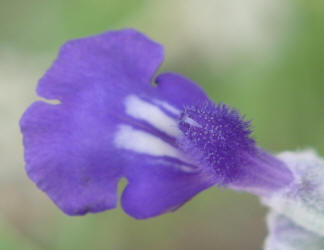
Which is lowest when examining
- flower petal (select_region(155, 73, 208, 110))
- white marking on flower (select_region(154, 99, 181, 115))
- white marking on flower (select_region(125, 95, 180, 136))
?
white marking on flower (select_region(125, 95, 180, 136))

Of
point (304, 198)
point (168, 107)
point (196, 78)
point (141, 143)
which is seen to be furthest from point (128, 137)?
point (196, 78)

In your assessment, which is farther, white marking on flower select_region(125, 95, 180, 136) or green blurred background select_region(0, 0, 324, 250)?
green blurred background select_region(0, 0, 324, 250)

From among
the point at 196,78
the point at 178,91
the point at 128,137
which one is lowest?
the point at 128,137

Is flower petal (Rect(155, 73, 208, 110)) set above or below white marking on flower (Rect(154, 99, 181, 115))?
above

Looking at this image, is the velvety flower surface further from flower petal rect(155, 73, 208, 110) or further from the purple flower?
flower petal rect(155, 73, 208, 110)

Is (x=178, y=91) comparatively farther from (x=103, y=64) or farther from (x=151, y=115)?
(x=103, y=64)

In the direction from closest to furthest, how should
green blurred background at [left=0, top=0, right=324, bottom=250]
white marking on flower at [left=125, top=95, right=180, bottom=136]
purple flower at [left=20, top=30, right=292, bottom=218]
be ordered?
purple flower at [left=20, top=30, right=292, bottom=218] < white marking on flower at [left=125, top=95, right=180, bottom=136] < green blurred background at [left=0, top=0, right=324, bottom=250]

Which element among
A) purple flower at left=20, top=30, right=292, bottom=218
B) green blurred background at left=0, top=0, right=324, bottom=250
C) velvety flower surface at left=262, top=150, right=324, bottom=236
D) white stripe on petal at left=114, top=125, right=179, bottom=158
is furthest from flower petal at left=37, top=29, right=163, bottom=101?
green blurred background at left=0, top=0, right=324, bottom=250
